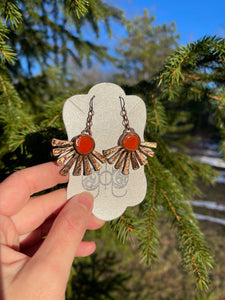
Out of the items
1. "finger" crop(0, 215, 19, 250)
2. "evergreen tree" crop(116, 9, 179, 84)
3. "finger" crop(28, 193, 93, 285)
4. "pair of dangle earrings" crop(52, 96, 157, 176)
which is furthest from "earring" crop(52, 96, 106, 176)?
"evergreen tree" crop(116, 9, 179, 84)

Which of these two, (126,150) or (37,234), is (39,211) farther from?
(126,150)

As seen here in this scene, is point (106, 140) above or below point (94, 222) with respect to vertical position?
above

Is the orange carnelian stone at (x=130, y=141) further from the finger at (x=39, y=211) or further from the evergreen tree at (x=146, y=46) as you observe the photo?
the evergreen tree at (x=146, y=46)

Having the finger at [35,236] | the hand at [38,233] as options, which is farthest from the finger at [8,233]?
the finger at [35,236]

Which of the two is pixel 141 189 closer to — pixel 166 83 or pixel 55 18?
pixel 166 83

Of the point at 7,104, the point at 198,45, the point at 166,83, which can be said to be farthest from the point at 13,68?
the point at 198,45

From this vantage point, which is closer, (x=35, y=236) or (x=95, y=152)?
(x=95, y=152)

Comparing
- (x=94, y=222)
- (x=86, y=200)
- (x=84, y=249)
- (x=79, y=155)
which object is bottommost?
(x=84, y=249)

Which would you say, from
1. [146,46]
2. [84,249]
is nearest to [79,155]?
[84,249]

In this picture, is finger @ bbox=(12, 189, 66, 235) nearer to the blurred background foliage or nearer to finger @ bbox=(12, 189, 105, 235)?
finger @ bbox=(12, 189, 105, 235)
